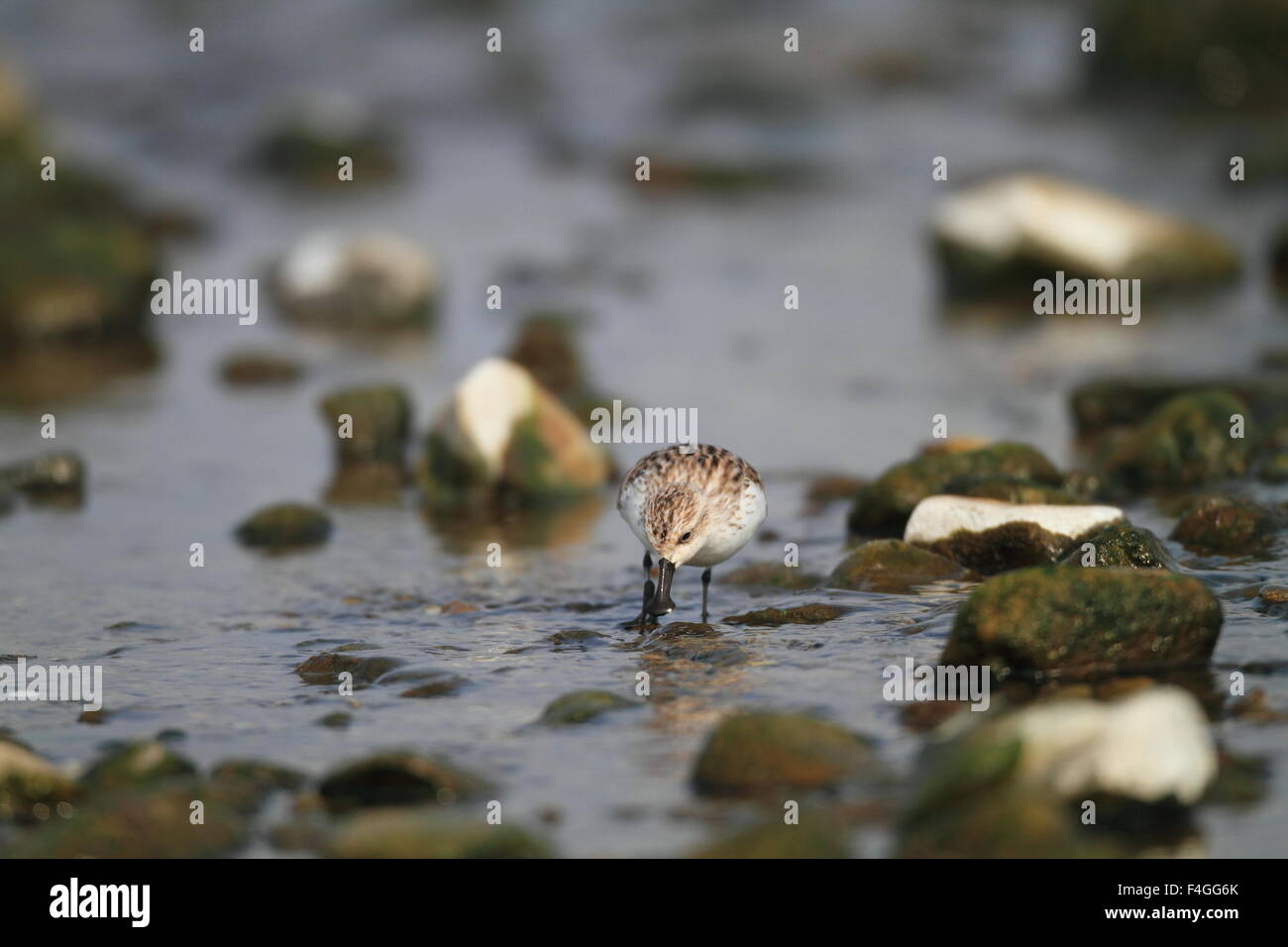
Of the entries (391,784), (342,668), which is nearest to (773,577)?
(342,668)

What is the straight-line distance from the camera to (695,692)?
25.6 feet

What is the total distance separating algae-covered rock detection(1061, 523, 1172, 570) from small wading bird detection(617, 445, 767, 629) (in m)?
1.54

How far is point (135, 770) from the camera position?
6711 mm

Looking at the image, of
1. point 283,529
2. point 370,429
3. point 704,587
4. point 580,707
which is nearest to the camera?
point 580,707

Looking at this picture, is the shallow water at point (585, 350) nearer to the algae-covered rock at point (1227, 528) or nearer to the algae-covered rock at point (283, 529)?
the algae-covered rock at point (283, 529)

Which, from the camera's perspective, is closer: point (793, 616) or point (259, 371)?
point (793, 616)

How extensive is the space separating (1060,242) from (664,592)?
8890 millimetres

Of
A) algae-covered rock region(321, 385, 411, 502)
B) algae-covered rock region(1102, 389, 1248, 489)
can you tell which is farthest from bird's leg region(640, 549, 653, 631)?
algae-covered rock region(321, 385, 411, 502)

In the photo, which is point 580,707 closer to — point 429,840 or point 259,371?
point 429,840

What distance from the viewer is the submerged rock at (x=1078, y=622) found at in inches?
296

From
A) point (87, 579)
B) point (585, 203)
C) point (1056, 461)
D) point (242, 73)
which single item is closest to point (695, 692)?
point (87, 579)

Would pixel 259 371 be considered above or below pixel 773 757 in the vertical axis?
above

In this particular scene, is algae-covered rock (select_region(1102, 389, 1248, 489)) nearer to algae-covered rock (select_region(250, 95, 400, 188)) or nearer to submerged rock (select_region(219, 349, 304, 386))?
submerged rock (select_region(219, 349, 304, 386))

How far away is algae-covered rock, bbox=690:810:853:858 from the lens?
19.4ft
